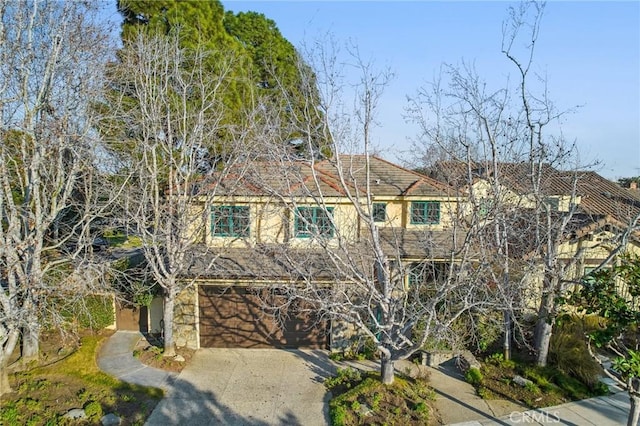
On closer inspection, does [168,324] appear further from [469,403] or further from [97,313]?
[469,403]

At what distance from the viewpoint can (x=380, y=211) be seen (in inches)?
674

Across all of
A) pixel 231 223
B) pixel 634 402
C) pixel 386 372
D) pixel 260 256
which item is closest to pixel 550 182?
pixel 634 402

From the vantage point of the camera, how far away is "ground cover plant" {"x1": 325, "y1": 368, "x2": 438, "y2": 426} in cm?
927

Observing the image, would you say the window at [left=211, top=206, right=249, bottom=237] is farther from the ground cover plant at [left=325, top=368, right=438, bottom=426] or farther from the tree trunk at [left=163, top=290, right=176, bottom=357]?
the ground cover plant at [left=325, top=368, right=438, bottom=426]

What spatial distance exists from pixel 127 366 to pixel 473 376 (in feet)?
35.2

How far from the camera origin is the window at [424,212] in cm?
1677

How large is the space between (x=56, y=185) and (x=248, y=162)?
5489mm

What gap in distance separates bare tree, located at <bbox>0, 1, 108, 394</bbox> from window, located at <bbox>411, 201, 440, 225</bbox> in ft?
40.4

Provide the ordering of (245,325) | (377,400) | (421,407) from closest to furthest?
(421,407), (377,400), (245,325)

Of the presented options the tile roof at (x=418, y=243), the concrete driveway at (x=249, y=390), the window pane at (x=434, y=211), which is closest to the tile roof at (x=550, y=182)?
the window pane at (x=434, y=211)

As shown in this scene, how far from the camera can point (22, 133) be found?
1030cm

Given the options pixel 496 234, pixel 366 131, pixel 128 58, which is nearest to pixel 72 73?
pixel 128 58

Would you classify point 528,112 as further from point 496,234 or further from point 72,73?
point 72,73

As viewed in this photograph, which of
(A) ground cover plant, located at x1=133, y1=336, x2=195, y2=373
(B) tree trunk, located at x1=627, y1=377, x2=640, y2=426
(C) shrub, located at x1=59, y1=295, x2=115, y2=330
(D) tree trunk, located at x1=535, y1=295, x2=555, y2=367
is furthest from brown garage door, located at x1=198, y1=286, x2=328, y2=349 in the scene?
(B) tree trunk, located at x1=627, y1=377, x2=640, y2=426
